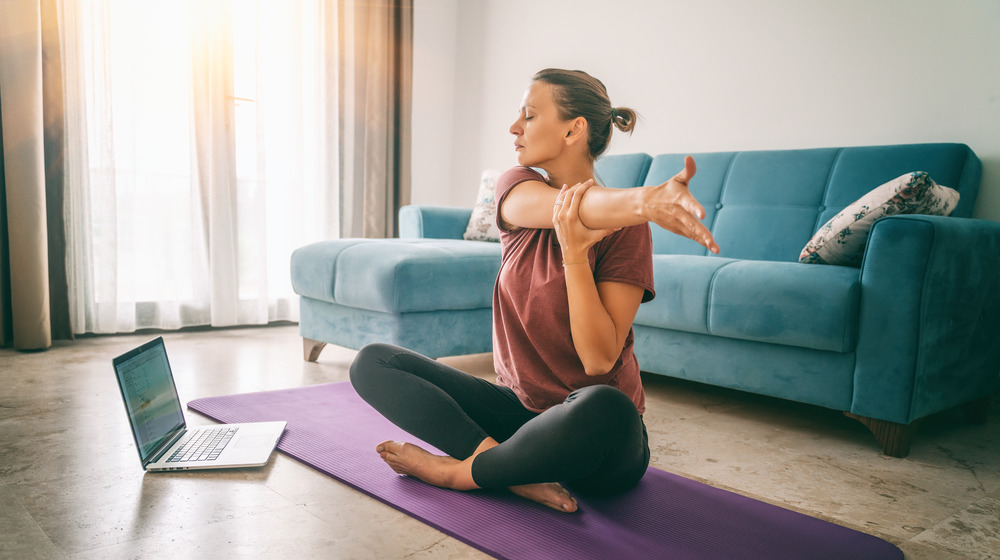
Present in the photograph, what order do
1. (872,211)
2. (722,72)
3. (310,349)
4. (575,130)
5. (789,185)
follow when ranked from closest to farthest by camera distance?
(575,130)
(872,211)
(789,185)
(310,349)
(722,72)

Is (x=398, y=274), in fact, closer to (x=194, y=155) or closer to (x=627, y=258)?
(x=627, y=258)

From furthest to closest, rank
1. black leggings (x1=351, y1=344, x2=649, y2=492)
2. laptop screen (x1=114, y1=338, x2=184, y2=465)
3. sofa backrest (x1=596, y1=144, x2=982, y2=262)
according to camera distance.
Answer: sofa backrest (x1=596, y1=144, x2=982, y2=262), laptop screen (x1=114, y1=338, x2=184, y2=465), black leggings (x1=351, y1=344, x2=649, y2=492)

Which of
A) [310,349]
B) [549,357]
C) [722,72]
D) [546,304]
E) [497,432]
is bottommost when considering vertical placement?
[310,349]

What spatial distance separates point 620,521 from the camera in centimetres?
124

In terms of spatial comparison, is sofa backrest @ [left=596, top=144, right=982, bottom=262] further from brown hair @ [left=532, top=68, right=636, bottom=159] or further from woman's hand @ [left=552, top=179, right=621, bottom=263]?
woman's hand @ [left=552, top=179, right=621, bottom=263]

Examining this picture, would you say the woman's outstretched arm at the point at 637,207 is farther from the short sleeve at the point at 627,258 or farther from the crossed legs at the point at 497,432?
the crossed legs at the point at 497,432

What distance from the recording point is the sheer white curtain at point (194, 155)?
2996 mm

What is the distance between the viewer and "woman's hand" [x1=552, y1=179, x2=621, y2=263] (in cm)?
100

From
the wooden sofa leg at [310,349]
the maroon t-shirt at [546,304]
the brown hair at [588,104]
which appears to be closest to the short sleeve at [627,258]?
the maroon t-shirt at [546,304]

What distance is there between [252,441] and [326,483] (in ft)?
0.97

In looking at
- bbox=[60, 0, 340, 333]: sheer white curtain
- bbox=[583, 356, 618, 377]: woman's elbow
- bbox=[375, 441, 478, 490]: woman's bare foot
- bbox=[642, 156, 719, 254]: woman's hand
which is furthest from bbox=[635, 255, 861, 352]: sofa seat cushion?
bbox=[60, 0, 340, 333]: sheer white curtain

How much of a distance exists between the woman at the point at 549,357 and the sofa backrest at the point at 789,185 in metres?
1.33

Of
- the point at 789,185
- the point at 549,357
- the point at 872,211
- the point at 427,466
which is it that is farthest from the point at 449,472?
the point at 789,185

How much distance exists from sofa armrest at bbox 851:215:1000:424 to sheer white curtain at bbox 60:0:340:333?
2.82 metres
